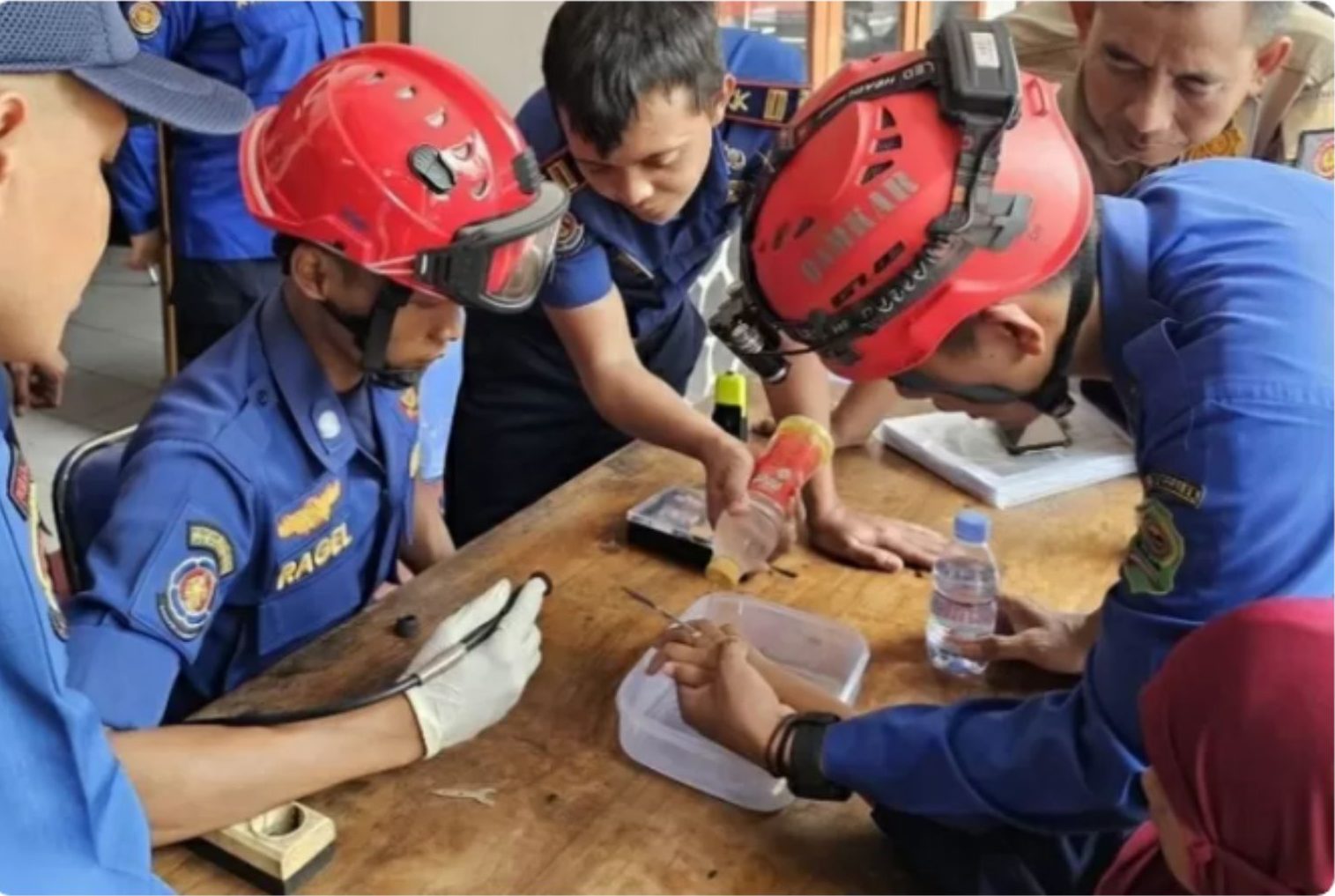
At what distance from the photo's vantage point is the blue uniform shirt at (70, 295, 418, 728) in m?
1.33

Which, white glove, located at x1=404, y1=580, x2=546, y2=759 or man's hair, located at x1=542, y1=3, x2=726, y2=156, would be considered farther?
man's hair, located at x1=542, y1=3, x2=726, y2=156

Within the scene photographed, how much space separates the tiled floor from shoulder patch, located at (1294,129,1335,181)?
3.11m

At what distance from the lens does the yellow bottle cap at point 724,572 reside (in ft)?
5.55

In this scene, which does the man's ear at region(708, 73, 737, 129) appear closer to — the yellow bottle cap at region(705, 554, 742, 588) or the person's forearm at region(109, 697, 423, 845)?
the yellow bottle cap at region(705, 554, 742, 588)

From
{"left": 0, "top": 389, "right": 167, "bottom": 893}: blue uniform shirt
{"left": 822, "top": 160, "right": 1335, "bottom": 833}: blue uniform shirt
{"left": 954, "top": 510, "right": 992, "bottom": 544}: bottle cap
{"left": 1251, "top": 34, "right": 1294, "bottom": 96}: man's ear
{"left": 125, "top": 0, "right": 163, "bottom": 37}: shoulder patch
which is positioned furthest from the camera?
{"left": 125, "top": 0, "right": 163, "bottom": 37}: shoulder patch

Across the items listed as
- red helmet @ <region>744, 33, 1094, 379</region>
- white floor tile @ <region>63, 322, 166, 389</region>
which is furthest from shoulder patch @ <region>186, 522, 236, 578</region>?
white floor tile @ <region>63, 322, 166, 389</region>

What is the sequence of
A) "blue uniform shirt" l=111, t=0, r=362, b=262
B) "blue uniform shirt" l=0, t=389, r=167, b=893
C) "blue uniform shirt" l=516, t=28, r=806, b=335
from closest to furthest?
"blue uniform shirt" l=0, t=389, r=167, b=893, "blue uniform shirt" l=516, t=28, r=806, b=335, "blue uniform shirt" l=111, t=0, r=362, b=262

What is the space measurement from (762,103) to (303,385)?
1.00m

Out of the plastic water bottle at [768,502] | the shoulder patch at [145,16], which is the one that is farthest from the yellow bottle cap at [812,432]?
the shoulder patch at [145,16]

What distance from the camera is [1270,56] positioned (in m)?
1.80

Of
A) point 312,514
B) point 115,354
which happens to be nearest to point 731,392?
point 312,514

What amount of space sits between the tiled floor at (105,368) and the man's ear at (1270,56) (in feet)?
10.1

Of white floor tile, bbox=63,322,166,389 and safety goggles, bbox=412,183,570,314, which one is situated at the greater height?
safety goggles, bbox=412,183,570,314

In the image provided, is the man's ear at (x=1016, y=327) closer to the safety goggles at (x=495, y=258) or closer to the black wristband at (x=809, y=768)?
the black wristband at (x=809, y=768)
